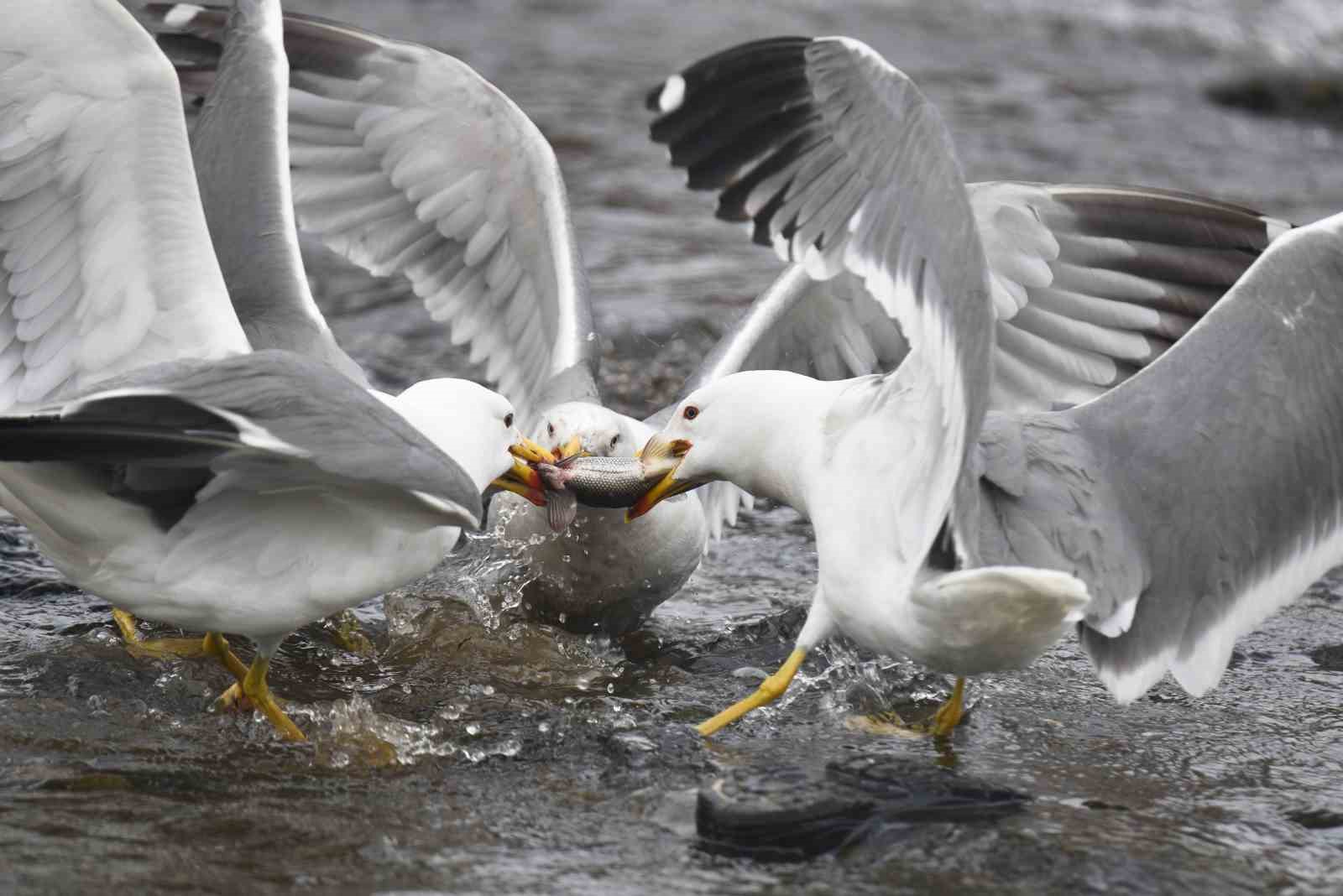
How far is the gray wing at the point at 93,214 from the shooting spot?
16.3 ft

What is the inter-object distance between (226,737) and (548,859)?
1.19 meters

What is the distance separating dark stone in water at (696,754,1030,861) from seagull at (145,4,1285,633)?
1.43m

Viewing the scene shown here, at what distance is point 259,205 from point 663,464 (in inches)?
64.6

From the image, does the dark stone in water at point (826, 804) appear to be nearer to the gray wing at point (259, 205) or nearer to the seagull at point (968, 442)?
the seagull at point (968, 442)

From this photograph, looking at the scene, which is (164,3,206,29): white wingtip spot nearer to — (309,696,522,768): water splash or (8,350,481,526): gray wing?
(8,350,481,526): gray wing

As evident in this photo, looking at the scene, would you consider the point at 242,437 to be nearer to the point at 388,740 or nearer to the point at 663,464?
the point at 388,740

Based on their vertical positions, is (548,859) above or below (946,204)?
below

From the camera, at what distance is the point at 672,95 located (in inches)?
191

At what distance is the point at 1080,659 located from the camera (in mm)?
6262

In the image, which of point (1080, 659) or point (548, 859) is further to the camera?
point (1080, 659)

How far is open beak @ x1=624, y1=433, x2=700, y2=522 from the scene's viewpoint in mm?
5719

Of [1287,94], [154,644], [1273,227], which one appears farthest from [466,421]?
[1287,94]

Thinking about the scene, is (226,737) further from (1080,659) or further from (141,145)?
(1080,659)

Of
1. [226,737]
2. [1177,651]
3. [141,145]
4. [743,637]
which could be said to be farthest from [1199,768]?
[141,145]
